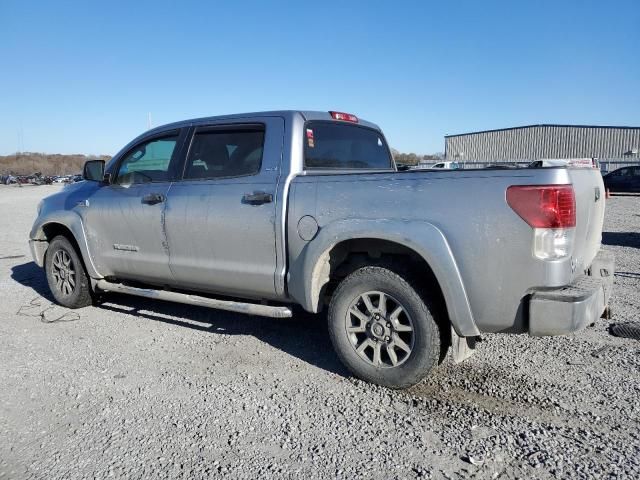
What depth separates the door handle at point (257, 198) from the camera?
3863 millimetres

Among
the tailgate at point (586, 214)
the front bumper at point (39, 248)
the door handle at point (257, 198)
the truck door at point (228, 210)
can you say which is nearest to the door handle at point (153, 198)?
the truck door at point (228, 210)

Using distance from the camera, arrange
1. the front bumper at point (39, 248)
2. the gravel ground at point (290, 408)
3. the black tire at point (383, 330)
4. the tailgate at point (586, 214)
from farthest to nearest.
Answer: the front bumper at point (39, 248) < the black tire at point (383, 330) < the tailgate at point (586, 214) < the gravel ground at point (290, 408)

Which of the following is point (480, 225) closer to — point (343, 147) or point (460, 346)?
point (460, 346)

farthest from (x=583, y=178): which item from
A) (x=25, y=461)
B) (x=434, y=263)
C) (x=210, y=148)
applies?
(x=25, y=461)

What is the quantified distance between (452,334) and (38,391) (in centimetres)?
301

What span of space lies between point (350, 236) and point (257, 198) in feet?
2.98

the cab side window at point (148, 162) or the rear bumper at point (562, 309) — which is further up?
the cab side window at point (148, 162)

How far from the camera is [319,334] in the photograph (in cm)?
471

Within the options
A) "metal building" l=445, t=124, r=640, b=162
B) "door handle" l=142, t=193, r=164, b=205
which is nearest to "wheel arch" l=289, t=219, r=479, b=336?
"door handle" l=142, t=193, r=164, b=205

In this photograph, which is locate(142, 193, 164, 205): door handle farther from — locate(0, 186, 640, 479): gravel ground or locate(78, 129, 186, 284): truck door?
locate(0, 186, 640, 479): gravel ground

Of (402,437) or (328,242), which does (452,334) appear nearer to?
(402,437)

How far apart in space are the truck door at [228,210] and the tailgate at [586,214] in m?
2.09

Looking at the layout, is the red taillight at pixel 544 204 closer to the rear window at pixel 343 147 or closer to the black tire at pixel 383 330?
the black tire at pixel 383 330

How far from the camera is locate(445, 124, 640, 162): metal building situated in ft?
139
